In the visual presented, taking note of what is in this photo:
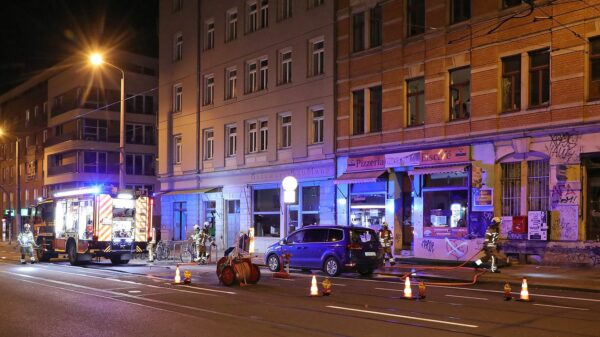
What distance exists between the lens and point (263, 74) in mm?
33625

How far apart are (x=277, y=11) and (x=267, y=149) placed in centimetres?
728

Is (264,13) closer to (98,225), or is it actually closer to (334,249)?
(98,225)

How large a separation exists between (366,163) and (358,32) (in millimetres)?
6145

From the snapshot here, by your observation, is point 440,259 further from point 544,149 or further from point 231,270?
point 231,270

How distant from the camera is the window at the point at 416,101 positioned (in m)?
25.7

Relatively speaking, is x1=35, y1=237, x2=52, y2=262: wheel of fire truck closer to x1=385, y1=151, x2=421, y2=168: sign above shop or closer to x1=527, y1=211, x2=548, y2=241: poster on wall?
x1=385, y1=151, x2=421, y2=168: sign above shop

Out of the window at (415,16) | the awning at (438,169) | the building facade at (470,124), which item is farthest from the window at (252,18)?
the awning at (438,169)

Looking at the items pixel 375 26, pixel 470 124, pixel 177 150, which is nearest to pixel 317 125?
pixel 375 26

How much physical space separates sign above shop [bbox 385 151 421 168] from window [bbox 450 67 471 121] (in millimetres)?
2138

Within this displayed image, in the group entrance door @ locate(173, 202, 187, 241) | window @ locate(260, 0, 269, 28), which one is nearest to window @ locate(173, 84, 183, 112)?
entrance door @ locate(173, 202, 187, 241)

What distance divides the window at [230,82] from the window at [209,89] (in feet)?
4.55

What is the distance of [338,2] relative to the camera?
29.1 metres

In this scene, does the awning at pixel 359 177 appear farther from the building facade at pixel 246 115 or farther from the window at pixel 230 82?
the window at pixel 230 82

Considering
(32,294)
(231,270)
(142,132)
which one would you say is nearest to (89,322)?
(32,294)
